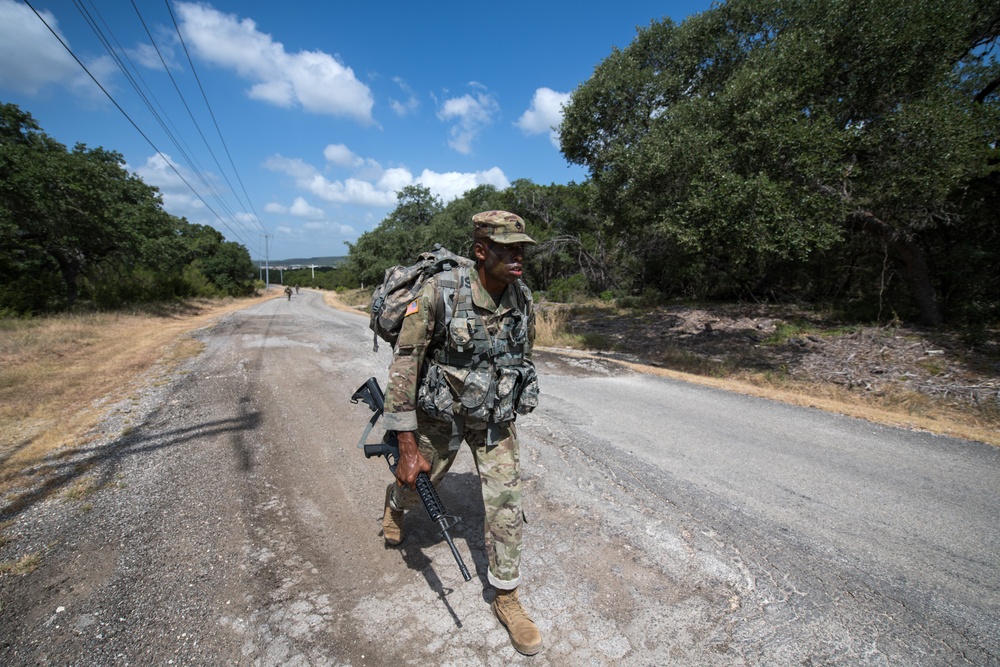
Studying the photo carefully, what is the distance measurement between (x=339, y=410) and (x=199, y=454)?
4.96ft

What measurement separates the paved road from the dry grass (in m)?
0.61

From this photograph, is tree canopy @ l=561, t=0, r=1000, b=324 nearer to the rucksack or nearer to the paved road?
the paved road

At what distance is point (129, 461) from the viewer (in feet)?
12.0

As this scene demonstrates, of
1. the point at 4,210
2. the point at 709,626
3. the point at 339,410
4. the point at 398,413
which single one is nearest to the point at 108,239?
the point at 4,210

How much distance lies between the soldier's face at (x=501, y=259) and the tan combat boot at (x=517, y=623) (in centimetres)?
154

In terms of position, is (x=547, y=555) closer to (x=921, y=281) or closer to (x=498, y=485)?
(x=498, y=485)

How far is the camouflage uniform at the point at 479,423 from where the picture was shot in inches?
81.5

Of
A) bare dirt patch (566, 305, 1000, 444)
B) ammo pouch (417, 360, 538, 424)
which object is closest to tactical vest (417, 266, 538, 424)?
ammo pouch (417, 360, 538, 424)

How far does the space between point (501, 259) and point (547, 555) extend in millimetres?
1778

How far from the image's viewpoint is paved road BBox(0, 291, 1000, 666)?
1.95 m

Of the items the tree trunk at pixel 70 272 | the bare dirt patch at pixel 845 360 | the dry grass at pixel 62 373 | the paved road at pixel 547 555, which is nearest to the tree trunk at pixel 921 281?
the bare dirt patch at pixel 845 360

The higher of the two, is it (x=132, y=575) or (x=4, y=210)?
(x=4, y=210)

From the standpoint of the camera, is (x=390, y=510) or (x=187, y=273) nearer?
(x=390, y=510)

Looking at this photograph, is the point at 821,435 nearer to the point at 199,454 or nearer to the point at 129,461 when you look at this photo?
the point at 199,454
